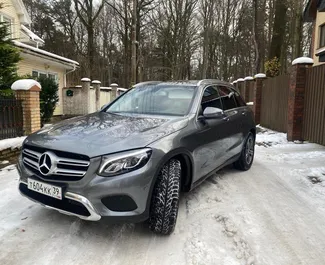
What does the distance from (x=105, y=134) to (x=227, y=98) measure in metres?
2.56

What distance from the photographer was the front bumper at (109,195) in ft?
8.18

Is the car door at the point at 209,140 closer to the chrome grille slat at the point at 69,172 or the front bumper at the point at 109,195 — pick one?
the front bumper at the point at 109,195

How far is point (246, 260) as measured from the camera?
2.55 m

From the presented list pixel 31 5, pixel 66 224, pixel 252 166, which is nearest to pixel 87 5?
pixel 31 5

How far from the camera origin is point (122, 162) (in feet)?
8.33

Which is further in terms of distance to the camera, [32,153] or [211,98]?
[211,98]

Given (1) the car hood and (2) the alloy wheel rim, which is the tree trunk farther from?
(1) the car hood

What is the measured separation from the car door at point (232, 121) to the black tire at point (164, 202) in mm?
1670

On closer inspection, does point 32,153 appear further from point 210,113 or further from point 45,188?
point 210,113

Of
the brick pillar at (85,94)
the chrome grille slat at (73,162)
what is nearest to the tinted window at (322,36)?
the brick pillar at (85,94)

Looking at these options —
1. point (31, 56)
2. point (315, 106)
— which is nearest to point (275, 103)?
point (315, 106)

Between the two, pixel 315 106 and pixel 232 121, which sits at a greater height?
pixel 315 106

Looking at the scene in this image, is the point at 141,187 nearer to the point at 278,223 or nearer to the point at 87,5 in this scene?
the point at 278,223

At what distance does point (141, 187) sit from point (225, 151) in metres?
2.06
